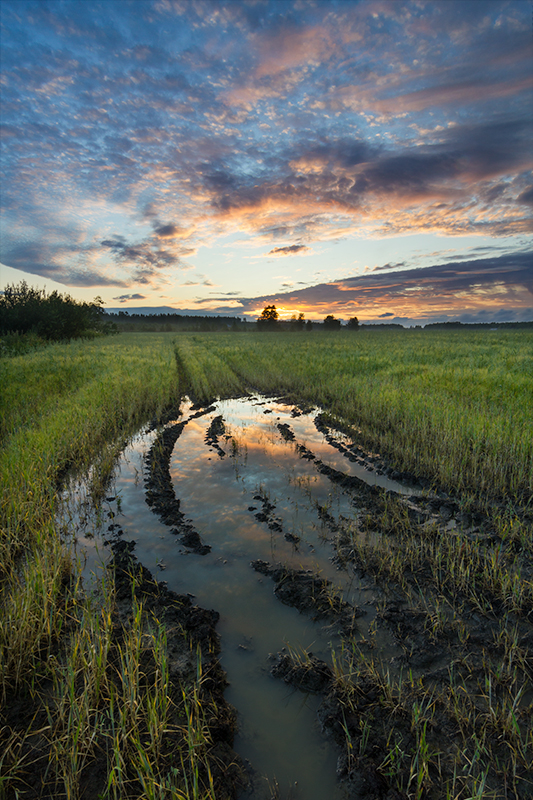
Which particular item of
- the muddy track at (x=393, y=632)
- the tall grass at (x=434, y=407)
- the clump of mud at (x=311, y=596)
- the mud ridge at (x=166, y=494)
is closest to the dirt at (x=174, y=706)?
the muddy track at (x=393, y=632)

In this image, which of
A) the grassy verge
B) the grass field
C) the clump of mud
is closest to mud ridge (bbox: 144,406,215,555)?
the grass field

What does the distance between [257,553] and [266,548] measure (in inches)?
5.8

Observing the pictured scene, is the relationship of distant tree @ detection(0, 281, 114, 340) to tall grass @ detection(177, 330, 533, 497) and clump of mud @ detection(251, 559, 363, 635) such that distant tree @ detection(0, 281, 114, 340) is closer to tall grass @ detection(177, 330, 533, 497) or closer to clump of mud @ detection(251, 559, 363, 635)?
tall grass @ detection(177, 330, 533, 497)

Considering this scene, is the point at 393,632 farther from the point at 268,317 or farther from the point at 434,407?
the point at 268,317

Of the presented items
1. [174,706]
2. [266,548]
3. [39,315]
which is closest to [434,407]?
[266,548]

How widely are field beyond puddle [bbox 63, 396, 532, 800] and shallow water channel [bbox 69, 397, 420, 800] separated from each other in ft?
0.04

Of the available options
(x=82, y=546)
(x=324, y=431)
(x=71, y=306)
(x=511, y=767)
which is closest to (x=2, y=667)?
(x=82, y=546)

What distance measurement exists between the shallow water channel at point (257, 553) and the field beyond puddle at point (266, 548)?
0.04 ft

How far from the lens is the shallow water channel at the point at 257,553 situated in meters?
2.42

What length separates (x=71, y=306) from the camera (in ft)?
141

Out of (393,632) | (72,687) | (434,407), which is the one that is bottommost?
(393,632)

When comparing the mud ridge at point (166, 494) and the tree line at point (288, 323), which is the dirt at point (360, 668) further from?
the tree line at point (288, 323)

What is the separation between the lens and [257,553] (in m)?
4.41

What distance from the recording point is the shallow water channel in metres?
2.42
